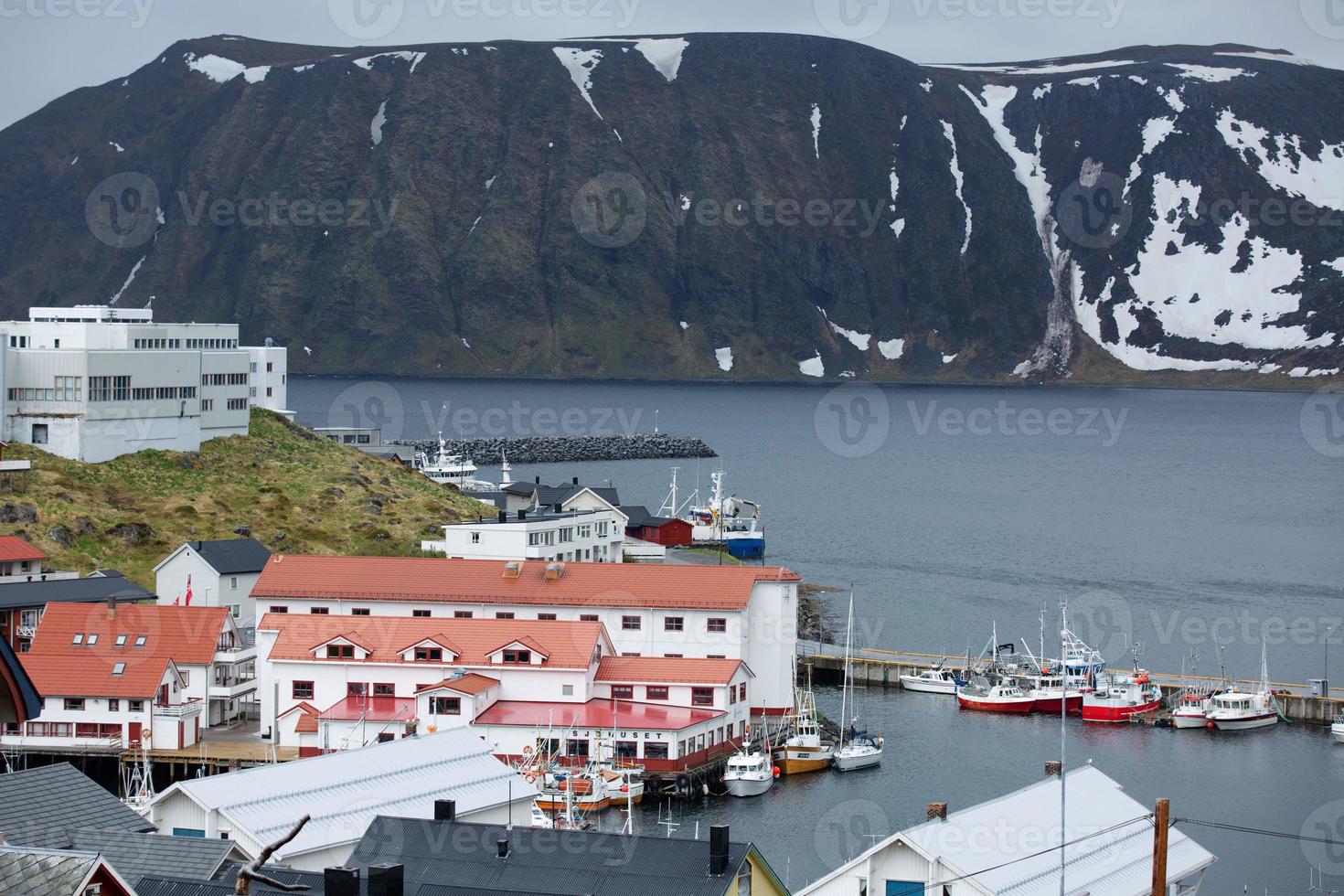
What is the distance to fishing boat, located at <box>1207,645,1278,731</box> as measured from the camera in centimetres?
4959

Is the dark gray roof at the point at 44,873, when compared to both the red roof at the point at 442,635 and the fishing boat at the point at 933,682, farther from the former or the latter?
the fishing boat at the point at 933,682

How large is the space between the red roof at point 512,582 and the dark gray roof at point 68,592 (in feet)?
11.8

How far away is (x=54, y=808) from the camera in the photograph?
20078mm

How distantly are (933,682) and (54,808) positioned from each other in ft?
121

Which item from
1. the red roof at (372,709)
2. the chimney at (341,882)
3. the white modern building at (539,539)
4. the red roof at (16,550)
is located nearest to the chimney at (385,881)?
the chimney at (341,882)

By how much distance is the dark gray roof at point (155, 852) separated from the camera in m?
18.7

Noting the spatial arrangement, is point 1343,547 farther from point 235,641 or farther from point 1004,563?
point 235,641

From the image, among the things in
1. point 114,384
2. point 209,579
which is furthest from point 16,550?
point 114,384

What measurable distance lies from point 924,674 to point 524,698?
16346mm

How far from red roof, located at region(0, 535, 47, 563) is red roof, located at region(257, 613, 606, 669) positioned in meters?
8.53

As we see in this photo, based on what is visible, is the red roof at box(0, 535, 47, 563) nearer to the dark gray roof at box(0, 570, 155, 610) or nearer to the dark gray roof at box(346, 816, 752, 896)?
the dark gray roof at box(0, 570, 155, 610)

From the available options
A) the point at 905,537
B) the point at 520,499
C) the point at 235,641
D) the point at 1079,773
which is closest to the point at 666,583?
the point at 235,641

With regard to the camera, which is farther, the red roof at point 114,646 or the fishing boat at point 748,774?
the red roof at point 114,646

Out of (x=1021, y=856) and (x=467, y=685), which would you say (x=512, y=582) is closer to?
(x=467, y=685)
